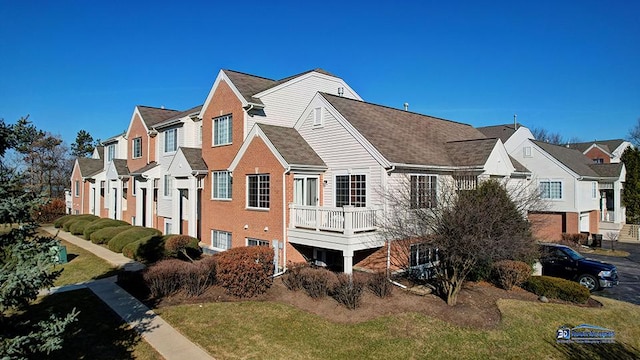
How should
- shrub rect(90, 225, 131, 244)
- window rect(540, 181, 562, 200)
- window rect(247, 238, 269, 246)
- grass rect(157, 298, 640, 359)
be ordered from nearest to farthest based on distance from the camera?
grass rect(157, 298, 640, 359), window rect(247, 238, 269, 246), shrub rect(90, 225, 131, 244), window rect(540, 181, 562, 200)

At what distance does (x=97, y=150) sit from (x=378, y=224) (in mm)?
43540

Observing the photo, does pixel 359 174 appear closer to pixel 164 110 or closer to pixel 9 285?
pixel 9 285

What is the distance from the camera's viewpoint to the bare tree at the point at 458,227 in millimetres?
13305

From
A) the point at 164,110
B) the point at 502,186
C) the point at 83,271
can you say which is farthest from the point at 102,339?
the point at 164,110

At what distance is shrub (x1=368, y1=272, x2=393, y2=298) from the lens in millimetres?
13922

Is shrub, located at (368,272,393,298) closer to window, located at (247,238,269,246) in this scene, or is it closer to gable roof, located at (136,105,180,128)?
window, located at (247,238,269,246)

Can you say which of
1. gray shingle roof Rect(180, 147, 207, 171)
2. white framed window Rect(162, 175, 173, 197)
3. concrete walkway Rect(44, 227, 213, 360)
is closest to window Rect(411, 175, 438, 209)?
concrete walkway Rect(44, 227, 213, 360)

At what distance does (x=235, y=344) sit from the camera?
1034 centimetres

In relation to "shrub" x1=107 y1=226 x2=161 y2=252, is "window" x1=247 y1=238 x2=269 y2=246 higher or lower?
higher

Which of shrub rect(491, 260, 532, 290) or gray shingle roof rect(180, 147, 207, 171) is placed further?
gray shingle roof rect(180, 147, 207, 171)

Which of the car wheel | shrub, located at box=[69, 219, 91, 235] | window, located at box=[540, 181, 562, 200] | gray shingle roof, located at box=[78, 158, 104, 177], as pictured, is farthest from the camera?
gray shingle roof, located at box=[78, 158, 104, 177]

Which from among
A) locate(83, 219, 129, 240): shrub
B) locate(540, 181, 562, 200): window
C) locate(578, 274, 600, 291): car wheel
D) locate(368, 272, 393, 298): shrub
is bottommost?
locate(578, 274, 600, 291): car wheel

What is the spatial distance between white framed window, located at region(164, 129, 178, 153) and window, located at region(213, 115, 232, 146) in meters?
4.94

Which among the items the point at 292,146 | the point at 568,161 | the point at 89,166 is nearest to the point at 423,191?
the point at 292,146
